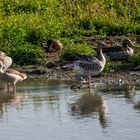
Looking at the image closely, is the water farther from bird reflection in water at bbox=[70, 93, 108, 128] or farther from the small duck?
the small duck

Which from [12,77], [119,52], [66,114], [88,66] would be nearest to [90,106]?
[66,114]

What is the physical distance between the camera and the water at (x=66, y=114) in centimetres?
1086

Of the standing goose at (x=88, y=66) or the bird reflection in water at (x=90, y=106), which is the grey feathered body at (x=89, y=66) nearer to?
the standing goose at (x=88, y=66)

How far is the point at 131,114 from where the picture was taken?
476 inches

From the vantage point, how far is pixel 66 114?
1250cm

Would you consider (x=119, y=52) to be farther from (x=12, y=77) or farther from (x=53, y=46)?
(x=12, y=77)

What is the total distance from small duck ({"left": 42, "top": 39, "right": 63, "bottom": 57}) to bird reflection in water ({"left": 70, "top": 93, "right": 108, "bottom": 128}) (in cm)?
505

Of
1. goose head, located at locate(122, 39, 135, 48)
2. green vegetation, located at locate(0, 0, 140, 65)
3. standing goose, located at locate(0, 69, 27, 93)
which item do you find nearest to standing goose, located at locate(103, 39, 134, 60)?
goose head, located at locate(122, 39, 135, 48)

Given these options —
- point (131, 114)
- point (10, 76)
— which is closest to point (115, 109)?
point (131, 114)

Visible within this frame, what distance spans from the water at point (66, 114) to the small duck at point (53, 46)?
3661 millimetres

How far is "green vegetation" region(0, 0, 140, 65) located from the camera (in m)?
19.4

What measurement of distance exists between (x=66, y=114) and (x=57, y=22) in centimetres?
930

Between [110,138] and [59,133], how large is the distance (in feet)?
2.89

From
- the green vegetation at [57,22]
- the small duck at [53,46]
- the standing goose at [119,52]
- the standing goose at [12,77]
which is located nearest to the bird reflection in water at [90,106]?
the standing goose at [12,77]
